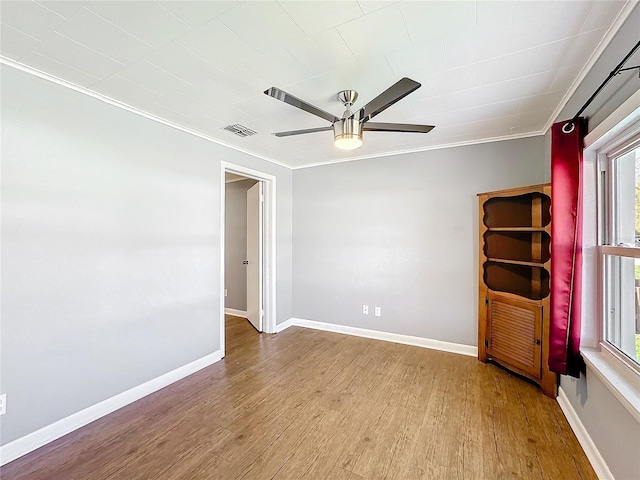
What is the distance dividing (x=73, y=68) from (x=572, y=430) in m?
4.12

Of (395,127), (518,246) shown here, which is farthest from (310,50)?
(518,246)

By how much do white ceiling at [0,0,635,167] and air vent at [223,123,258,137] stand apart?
328mm

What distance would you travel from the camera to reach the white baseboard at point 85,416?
5.77 feet

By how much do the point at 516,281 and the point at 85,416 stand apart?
13.0 feet

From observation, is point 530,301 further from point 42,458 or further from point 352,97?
point 42,458

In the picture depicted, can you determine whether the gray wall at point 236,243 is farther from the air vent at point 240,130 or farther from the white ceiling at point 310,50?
the white ceiling at point 310,50

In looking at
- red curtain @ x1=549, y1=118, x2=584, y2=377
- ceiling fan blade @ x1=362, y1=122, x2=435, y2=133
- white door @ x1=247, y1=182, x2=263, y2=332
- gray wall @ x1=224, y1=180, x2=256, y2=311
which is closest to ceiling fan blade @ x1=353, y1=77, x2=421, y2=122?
ceiling fan blade @ x1=362, y1=122, x2=435, y2=133

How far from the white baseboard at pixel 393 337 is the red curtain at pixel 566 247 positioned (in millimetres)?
1368

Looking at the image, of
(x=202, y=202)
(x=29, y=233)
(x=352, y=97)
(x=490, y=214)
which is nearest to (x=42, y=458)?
(x=29, y=233)

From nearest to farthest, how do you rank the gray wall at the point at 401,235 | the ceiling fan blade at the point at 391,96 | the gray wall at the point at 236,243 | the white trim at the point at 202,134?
the ceiling fan blade at the point at 391,96, the white trim at the point at 202,134, the gray wall at the point at 401,235, the gray wall at the point at 236,243

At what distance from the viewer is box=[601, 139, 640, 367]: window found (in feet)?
5.14

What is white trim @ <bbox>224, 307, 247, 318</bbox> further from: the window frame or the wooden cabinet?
the window frame

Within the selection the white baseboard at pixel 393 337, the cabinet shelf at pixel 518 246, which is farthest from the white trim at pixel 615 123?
the white baseboard at pixel 393 337

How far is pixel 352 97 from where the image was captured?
2.06 m
